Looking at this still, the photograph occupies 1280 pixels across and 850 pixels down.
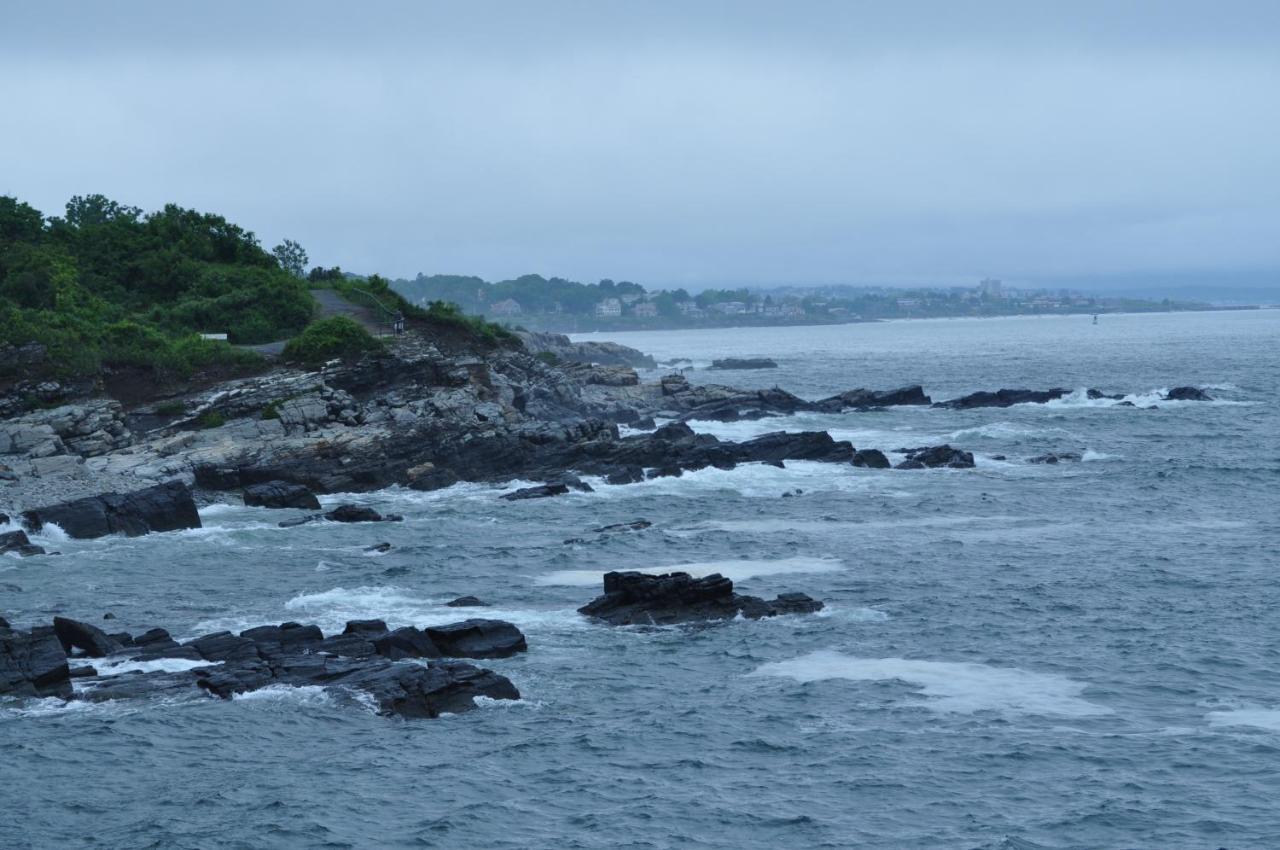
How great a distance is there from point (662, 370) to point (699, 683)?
Result: 10227 cm

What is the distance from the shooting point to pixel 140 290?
228 ft

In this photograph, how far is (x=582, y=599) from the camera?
32.8 m

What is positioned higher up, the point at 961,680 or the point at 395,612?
the point at 395,612

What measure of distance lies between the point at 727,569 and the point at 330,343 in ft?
83.4

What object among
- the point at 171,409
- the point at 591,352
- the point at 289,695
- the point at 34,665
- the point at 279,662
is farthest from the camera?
the point at 591,352

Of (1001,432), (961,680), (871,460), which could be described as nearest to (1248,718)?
(961,680)

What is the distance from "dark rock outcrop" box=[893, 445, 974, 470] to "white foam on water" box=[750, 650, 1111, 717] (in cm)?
2699

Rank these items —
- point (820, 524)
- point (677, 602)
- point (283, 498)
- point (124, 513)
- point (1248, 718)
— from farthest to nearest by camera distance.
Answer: point (283, 498), point (820, 524), point (124, 513), point (677, 602), point (1248, 718)

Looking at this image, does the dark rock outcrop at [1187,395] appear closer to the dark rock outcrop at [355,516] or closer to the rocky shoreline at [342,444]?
the rocky shoreline at [342,444]

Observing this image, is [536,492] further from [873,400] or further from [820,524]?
[873,400]

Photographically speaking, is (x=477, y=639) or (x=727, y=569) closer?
(x=477, y=639)

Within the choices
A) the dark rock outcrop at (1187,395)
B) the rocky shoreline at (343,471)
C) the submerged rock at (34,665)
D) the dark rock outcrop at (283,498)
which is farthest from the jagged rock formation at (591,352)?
the submerged rock at (34,665)

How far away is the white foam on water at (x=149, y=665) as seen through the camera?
25844 millimetres

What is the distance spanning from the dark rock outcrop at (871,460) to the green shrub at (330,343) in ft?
66.5
